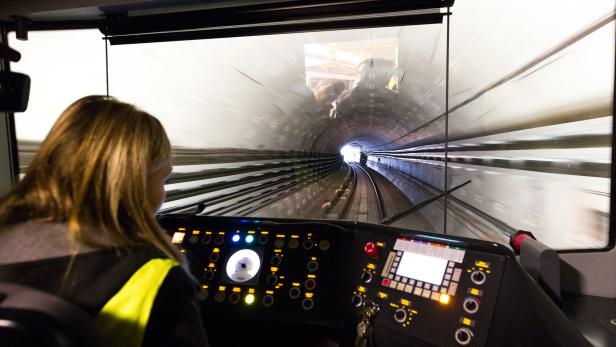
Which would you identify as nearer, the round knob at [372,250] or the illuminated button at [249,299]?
the round knob at [372,250]

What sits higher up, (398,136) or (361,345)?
(398,136)

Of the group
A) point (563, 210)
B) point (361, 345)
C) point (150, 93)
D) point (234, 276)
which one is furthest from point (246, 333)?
point (150, 93)

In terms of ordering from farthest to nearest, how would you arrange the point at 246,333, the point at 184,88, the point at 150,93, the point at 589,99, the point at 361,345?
the point at 184,88, the point at 150,93, the point at 589,99, the point at 246,333, the point at 361,345

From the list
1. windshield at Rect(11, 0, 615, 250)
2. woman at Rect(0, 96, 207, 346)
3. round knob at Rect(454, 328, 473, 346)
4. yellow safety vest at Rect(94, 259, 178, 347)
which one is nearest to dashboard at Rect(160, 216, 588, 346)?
round knob at Rect(454, 328, 473, 346)

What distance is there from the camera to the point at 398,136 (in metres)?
11.6

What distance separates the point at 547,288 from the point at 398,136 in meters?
10.1

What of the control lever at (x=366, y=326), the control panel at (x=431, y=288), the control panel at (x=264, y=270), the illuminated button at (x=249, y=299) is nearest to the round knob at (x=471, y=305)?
the control panel at (x=431, y=288)

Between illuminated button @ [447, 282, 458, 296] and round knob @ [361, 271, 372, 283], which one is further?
round knob @ [361, 271, 372, 283]

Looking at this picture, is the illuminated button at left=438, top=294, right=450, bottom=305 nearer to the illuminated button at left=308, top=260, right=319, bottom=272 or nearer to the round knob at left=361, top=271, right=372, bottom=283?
the round knob at left=361, top=271, right=372, bottom=283

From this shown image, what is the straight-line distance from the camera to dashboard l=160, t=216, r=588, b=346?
5.35 ft

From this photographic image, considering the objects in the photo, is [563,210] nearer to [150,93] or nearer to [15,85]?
[15,85]

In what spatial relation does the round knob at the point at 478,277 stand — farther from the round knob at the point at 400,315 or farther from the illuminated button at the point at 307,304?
the illuminated button at the point at 307,304

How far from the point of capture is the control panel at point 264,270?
6.94ft

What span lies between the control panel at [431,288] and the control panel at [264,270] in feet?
0.78
